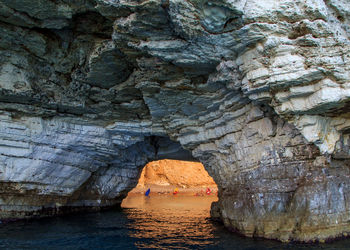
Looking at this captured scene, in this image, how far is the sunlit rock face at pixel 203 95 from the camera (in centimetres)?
934

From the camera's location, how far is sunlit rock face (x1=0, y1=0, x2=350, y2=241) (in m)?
9.34

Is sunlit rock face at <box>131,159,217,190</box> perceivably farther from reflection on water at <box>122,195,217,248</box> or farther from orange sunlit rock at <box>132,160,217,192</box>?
reflection on water at <box>122,195,217,248</box>

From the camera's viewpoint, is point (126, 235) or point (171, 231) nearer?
point (126, 235)

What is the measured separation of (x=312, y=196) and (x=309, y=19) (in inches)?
239

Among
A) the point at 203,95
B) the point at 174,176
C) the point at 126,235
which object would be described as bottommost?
the point at 126,235

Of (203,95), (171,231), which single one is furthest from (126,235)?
(203,95)

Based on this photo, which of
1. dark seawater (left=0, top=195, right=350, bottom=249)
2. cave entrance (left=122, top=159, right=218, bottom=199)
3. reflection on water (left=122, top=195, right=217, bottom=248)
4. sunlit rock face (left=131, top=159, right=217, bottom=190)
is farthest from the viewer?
sunlit rock face (left=131, top=159, right=217, bottom=190)

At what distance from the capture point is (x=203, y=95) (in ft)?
41.5

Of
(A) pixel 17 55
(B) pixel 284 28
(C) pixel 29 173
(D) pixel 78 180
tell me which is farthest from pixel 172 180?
(B) pixel 284 28

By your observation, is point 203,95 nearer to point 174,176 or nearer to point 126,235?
point 126,235

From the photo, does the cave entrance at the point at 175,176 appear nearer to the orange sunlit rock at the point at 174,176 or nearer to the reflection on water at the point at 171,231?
the orange sunlit rock at the point at 174,176

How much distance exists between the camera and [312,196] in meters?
10.2

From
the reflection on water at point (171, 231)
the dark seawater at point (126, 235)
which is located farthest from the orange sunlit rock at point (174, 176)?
the dark seawater at point (126, 235)

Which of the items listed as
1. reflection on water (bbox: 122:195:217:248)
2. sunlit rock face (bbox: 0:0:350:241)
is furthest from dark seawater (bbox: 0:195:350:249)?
sunlit rock face (bbox: 0:0:350:241)
